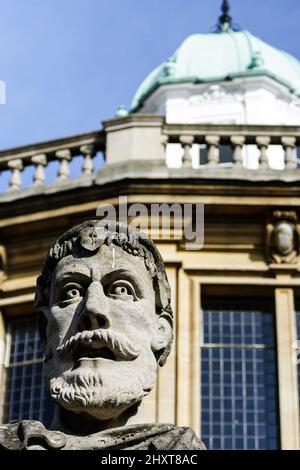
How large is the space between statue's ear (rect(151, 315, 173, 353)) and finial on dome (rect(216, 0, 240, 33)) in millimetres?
22525

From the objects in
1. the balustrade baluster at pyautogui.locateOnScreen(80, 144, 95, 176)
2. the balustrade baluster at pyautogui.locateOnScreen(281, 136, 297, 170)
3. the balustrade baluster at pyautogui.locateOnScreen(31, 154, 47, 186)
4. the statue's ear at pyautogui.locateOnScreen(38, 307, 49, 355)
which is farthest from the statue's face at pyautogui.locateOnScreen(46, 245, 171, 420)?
the balustrade baluster at pyautogui.locateOnScreen(31, 154, 47, 186)

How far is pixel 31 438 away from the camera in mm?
5367

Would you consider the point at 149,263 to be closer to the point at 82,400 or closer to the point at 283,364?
the point at 82,400

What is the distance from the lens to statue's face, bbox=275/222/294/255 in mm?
19328

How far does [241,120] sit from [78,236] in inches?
742

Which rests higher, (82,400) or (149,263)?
(149,263)

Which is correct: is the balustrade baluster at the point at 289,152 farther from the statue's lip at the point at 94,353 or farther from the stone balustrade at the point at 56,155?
the statue's lip at the point at 94,353

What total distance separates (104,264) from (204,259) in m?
13.7

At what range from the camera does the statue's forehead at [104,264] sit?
19.2ft

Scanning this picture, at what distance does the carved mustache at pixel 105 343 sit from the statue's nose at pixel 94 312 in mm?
37

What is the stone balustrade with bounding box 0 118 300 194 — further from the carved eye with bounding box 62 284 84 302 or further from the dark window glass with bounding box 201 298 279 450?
the carved eye with bounding box 62 284 84 302

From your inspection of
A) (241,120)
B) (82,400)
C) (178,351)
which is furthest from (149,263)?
(241,120)

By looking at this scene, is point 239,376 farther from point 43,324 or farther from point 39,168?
point 43,324
